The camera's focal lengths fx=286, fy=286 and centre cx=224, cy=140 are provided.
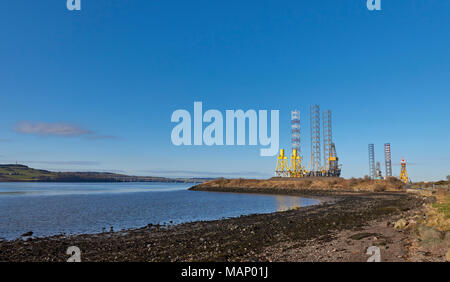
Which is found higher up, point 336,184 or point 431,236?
point 431,236

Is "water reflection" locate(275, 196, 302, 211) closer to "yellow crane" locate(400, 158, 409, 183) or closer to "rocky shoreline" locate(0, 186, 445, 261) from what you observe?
"rocky shoreline" locate(0, 186, 445, 261)

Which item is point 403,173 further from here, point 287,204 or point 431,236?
point 431,236

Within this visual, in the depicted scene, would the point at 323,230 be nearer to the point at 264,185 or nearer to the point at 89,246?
the point at 89,246

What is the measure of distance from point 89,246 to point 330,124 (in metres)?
108

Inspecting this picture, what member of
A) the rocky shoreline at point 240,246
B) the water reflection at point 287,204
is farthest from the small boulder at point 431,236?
the water reflection at point 287,204

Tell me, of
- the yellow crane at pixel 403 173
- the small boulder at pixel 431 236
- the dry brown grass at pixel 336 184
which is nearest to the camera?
the small boulder at pixel 431 236

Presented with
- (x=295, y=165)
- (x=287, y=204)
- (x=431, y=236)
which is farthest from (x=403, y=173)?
(x=431, y=236)

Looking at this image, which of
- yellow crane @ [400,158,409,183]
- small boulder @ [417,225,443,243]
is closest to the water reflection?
small boulder @ [417,225,443,243]

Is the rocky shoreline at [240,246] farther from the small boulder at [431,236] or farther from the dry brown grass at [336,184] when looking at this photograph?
the dry brown grass at [336,184]

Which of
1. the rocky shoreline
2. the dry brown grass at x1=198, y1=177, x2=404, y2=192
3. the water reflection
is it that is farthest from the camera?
the dry brown grass at x1=198, y1=177, x2=404, y2=192

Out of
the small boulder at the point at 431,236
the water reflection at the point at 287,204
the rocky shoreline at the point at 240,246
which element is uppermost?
the small boulder at the point at 431,236

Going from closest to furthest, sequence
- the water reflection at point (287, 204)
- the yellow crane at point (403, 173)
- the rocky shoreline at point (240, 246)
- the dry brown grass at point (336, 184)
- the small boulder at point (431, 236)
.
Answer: the small boulder at point (431, 236) → the rocky shoreline at point (240, 246) → the water reflection at point (287, 204) → the dry brown grass at point (336, 184) → the yellow crane at point (403, 173)

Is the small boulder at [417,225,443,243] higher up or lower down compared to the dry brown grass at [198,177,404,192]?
higher up
